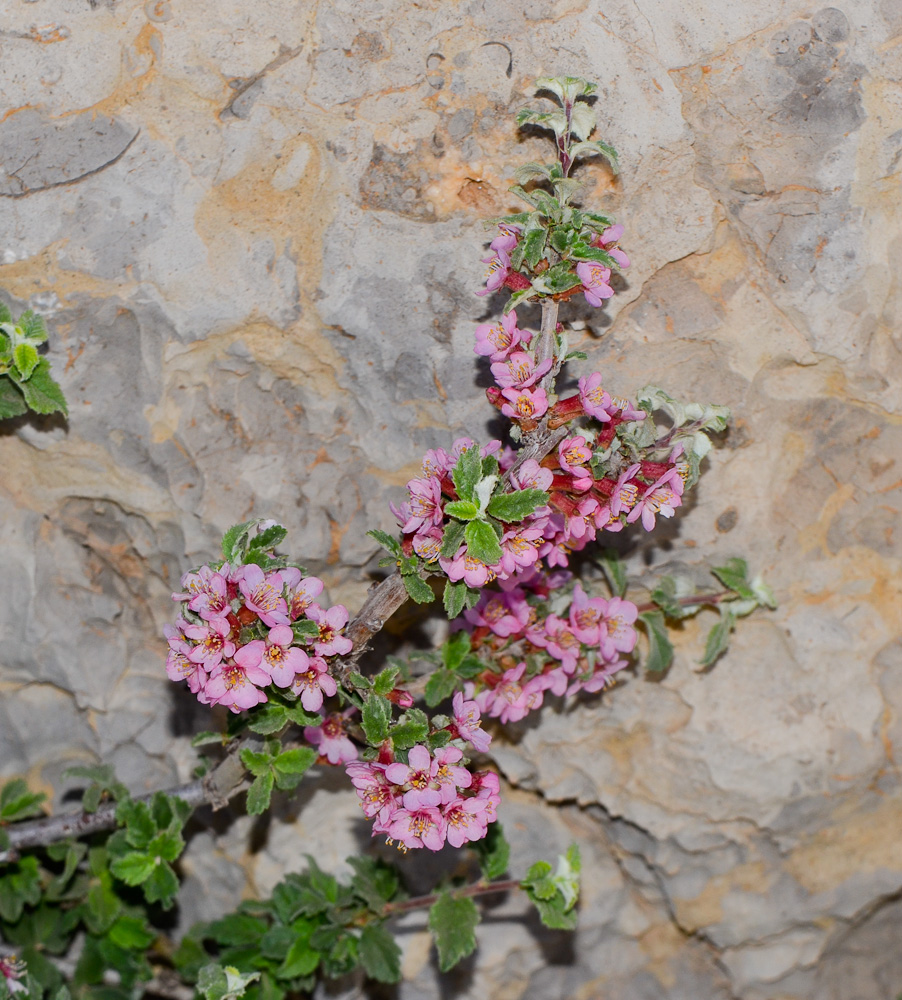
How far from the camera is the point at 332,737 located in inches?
122

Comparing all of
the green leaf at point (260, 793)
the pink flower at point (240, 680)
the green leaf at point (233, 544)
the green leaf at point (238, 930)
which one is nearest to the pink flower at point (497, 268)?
the green leaf at point (233, 544)

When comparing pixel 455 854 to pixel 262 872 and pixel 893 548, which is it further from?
pixel 893 548

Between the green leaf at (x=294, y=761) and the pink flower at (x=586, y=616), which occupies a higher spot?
the pink flower at (x=586, y=616)

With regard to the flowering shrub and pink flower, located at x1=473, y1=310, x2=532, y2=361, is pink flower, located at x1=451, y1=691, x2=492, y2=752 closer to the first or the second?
the flowering shrub

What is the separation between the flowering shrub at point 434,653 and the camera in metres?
2.59

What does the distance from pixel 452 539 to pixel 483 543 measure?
0.10 metres

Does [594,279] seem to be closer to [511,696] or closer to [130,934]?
[511,696]

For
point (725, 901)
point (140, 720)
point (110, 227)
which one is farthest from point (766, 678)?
point (110, 227)

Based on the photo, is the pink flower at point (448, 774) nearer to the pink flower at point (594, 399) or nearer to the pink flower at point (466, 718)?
the pink flower at point (466, 718)

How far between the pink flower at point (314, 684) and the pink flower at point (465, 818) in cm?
45

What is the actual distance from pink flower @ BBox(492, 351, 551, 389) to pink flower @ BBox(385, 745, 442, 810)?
1.02 meters

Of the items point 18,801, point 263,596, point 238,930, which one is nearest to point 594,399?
point 263,596

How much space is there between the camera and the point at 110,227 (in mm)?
3238

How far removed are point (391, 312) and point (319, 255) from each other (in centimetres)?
30
